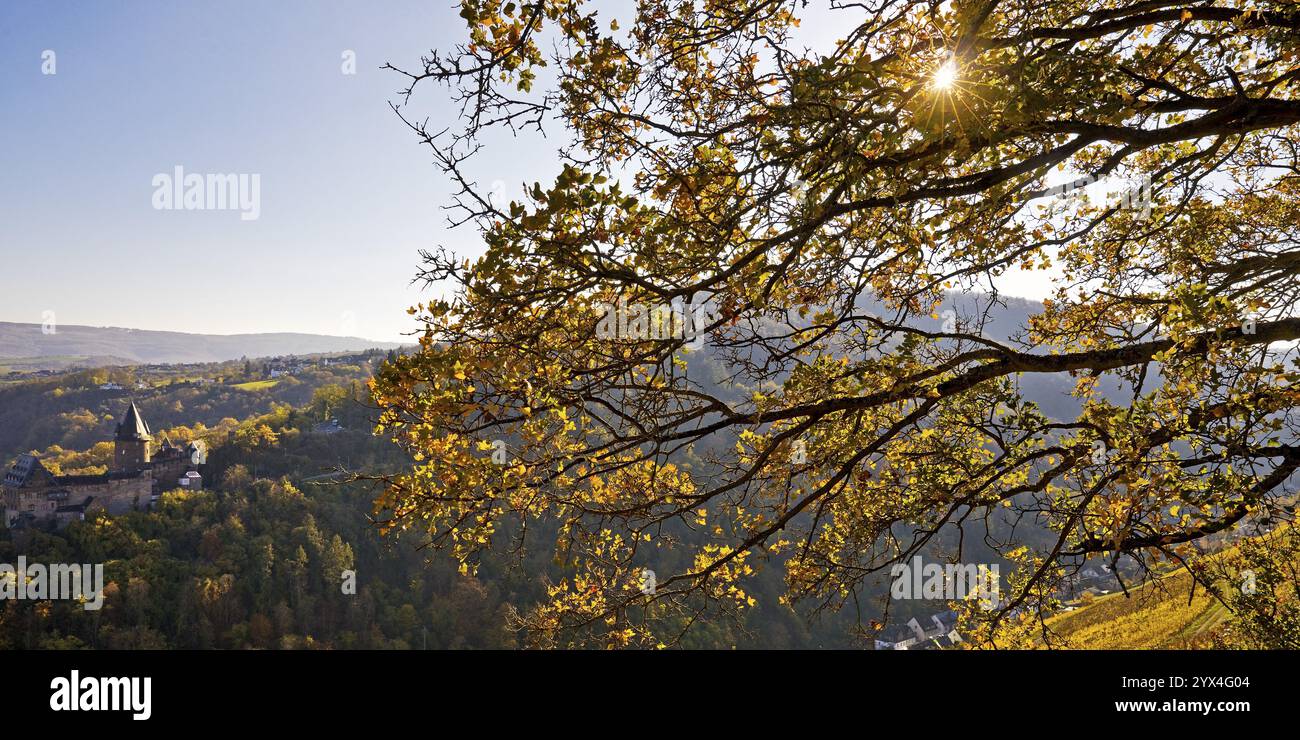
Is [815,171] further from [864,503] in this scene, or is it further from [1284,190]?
[1284,190]

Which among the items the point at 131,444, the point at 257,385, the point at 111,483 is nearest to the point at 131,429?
the point at 131,444

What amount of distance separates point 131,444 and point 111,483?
651 cm

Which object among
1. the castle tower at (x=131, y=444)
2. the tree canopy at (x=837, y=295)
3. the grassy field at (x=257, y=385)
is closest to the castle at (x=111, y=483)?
the castle tower at (x=131, y=444)

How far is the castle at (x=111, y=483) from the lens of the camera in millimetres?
66438

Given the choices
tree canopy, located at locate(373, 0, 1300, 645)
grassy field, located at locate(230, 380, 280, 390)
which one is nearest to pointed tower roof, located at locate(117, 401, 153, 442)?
grassy field, located at locate(230, 380, 280, 390)

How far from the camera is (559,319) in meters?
3.70

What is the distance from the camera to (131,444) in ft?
244

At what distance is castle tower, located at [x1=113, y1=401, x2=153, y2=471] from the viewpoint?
73.5m

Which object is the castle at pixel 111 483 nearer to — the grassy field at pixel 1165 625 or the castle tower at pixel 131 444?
the castle tower at pixel 131 444
